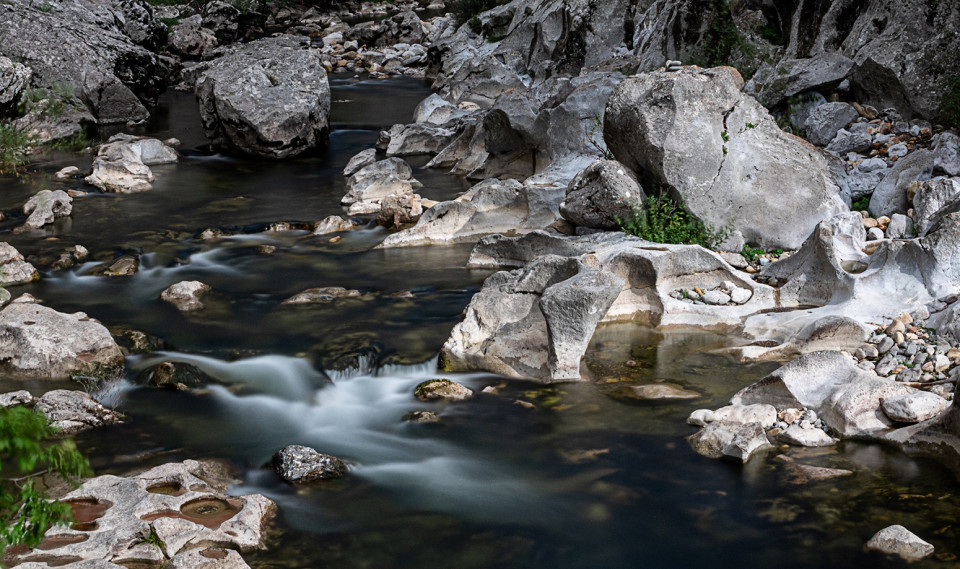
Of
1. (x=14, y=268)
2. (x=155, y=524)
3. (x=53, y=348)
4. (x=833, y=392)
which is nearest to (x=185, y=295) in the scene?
(x=53, y=348)

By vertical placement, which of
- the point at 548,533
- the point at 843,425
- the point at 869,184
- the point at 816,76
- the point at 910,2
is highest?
the point at 910,2

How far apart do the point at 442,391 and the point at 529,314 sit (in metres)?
1.27

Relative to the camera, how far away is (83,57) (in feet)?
65.3

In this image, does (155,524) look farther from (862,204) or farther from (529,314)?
(862,204)

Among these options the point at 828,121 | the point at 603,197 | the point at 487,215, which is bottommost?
the point at 487,215

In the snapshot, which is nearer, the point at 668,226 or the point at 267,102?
the point at 668,226

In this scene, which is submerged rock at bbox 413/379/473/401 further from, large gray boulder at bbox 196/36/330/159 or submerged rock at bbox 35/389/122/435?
large gray boulder at bbox 196/36/330/159

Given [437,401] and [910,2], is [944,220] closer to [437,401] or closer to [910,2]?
[437,401]

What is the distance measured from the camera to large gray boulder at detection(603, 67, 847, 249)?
1013 centimetres

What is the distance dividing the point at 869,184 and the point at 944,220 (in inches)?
111

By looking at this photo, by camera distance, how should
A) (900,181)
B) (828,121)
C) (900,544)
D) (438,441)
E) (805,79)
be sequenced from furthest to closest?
(805,79), (828,121), (900,181), (438,441), (900,544)

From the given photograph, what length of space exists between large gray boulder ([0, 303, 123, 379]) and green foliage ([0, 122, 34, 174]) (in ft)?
27.6

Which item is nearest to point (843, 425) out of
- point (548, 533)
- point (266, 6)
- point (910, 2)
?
point (548, 533)

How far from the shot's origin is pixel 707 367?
777cm
